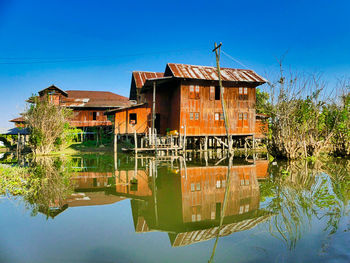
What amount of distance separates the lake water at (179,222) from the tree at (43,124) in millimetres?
12938

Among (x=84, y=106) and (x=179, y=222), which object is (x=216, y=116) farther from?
(x=84, y=106)

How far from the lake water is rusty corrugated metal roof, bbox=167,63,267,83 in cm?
1590

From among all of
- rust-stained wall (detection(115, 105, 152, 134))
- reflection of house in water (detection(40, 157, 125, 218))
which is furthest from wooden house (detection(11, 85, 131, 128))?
reflection of house in water (detection(40, 157, 125, 218))

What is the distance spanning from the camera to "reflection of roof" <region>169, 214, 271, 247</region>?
14.3 ft

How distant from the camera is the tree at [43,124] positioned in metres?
20.3

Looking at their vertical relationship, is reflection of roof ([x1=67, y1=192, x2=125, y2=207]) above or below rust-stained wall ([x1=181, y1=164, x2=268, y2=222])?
below

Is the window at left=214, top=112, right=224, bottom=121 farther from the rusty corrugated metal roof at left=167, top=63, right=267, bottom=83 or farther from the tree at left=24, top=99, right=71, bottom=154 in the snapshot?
the tree at left=24, top=99, right=71, bottom=154

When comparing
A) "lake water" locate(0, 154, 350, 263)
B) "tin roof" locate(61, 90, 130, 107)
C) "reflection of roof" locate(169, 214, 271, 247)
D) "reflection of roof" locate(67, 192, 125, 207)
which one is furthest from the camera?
"tin roof" locate(61, 90, 130, 107)

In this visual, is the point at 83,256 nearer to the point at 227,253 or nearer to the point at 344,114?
the point at 227,253

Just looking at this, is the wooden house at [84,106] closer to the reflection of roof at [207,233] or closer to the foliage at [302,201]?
the foliage at [302,201]

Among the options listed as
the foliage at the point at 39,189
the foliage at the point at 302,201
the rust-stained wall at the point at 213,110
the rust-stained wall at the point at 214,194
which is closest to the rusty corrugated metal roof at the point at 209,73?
the rust-stained wall at the point at 213,110

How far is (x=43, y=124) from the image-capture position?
66.7ft

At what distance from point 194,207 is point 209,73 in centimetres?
2046

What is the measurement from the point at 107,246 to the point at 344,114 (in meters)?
16.7
